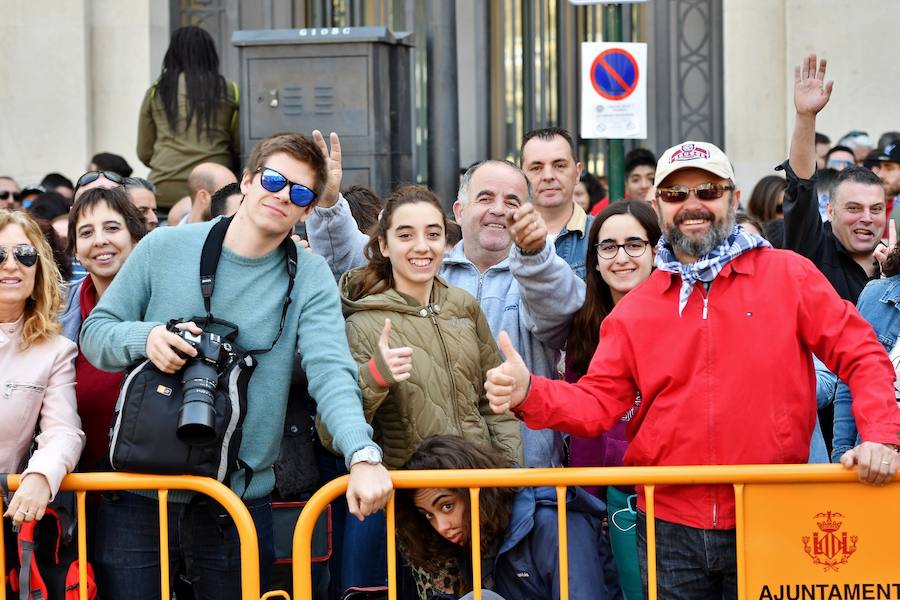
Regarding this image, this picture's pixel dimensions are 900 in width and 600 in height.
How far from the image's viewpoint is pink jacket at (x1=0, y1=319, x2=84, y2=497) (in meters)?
4.46

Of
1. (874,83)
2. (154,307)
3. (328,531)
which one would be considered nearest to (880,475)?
(328,531)

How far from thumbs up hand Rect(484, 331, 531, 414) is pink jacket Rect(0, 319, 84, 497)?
1404 millimetres

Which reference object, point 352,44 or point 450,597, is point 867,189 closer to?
point 450,597

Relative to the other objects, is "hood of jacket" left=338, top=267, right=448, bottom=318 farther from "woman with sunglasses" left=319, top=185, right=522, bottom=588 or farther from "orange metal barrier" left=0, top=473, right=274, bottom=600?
"orange metal barrier" left=0, top=473, right=274, bottom=600

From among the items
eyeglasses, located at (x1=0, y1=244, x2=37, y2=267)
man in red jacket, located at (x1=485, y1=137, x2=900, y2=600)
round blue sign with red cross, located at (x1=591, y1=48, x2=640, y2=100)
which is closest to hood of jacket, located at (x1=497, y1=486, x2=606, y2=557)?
man in red jacket, located at (x1=485, y1=137, x2=900, y2=600)

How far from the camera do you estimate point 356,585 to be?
5.18 m

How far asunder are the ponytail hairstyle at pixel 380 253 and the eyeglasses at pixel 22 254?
1234 mm

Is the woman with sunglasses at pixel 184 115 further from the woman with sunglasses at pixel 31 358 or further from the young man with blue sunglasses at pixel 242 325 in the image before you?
the young man with blue sunglasses at pixel 242 325

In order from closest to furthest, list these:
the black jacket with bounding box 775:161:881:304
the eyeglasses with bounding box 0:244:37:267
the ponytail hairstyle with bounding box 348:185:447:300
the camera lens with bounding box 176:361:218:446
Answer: the camera lens with bounding box 176:361:218:446, the eyeglasses with bounding box 0:244:37:267, the ponytail hairstyle with bounding box 348:185:447:300, the black jacket with bounding box 775:161:881:304

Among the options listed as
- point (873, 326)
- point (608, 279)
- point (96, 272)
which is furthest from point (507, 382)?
point (96, 272)

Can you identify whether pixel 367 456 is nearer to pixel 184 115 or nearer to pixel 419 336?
pixel 419 336

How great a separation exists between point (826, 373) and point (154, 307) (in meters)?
2.69

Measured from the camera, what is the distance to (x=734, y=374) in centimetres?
418

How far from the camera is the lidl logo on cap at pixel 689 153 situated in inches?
172
